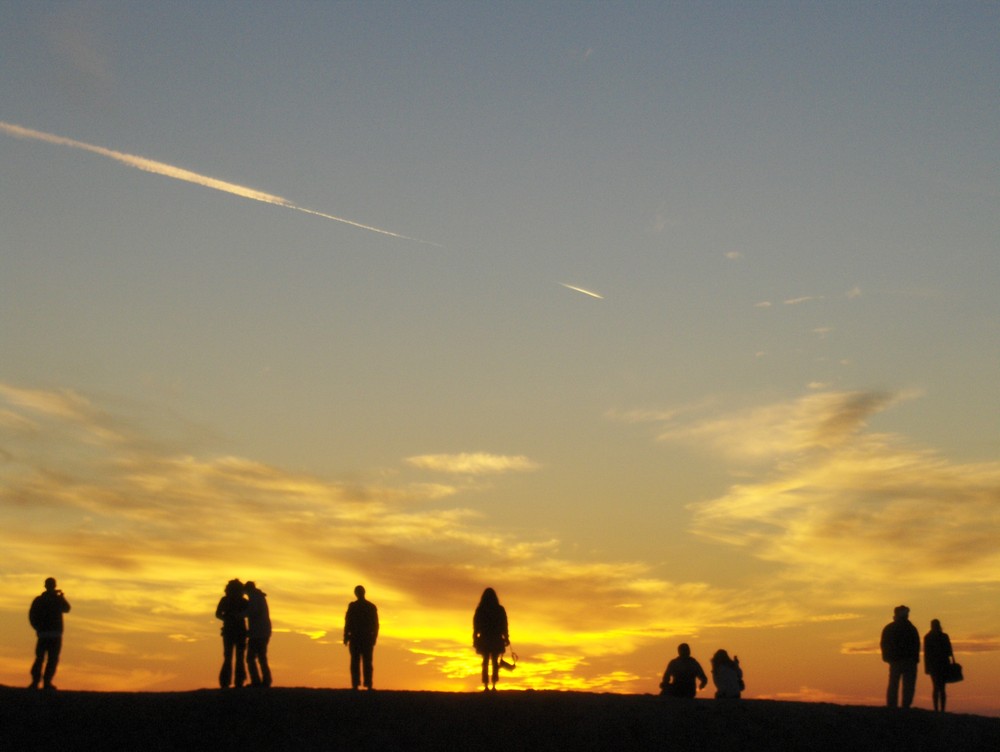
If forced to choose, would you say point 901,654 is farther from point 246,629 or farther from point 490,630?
point 246,629

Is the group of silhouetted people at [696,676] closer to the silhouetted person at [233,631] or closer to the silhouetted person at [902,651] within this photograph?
the silhouetted person at [902,651]

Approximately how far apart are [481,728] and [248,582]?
236 inches

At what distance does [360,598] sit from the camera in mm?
28359

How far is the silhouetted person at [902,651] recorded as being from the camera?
2908cm

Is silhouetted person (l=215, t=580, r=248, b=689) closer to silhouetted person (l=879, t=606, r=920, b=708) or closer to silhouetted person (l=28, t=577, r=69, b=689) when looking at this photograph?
silhouetted person (l=28, t=577, r=69, b=689)

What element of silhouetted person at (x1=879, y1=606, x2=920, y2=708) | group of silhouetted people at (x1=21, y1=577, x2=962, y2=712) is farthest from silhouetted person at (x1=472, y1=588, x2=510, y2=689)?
silhouetted person at (x1=879, y1=606, x2=920, y2=708)

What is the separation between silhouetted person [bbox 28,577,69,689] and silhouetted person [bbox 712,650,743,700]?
14807mm

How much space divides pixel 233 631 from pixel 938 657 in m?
16.7

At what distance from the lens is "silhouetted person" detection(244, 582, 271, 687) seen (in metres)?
27.5

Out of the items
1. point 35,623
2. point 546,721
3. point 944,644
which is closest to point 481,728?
point 546,721

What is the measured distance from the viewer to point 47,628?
27641mm

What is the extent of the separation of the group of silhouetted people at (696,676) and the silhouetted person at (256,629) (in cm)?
912

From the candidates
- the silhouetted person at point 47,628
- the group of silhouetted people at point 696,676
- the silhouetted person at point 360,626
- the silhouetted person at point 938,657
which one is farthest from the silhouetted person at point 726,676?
the silhouetted person at point 47,628

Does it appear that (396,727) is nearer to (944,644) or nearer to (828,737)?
(828,737)
